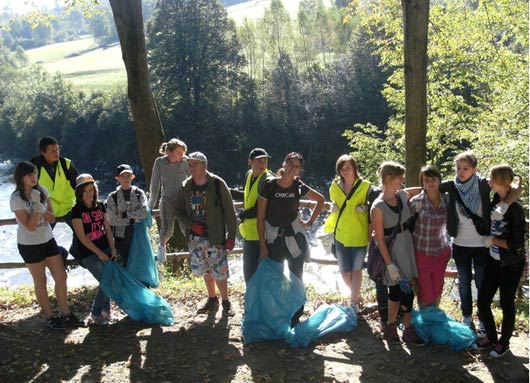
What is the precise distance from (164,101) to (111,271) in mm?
40370

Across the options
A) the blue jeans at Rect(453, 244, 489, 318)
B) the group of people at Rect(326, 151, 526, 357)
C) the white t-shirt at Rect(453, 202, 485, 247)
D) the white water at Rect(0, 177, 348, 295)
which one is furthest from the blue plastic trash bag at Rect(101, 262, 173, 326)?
the white water at Rect(0, 177, 348, 295)

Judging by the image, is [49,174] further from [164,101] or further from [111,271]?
[164,101]

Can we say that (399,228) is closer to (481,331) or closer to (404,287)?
(404,287)

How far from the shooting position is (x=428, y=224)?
4.71 m

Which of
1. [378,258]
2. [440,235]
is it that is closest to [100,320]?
[378,258]

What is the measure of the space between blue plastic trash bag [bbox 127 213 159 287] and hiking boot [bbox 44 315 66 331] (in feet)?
2.98

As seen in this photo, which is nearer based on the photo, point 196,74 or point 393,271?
point 393,271

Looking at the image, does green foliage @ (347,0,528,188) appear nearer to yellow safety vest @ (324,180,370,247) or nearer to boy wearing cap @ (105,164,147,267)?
yellow safety vest @ (324,180,370,247)

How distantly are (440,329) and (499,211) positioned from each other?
1245 mm

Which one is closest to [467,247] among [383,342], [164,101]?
[383,342]

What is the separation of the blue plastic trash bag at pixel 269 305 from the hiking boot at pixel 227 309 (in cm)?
71

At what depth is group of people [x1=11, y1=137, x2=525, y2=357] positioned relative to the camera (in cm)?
452

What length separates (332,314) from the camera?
5215mm

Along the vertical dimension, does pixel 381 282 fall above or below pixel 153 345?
above
